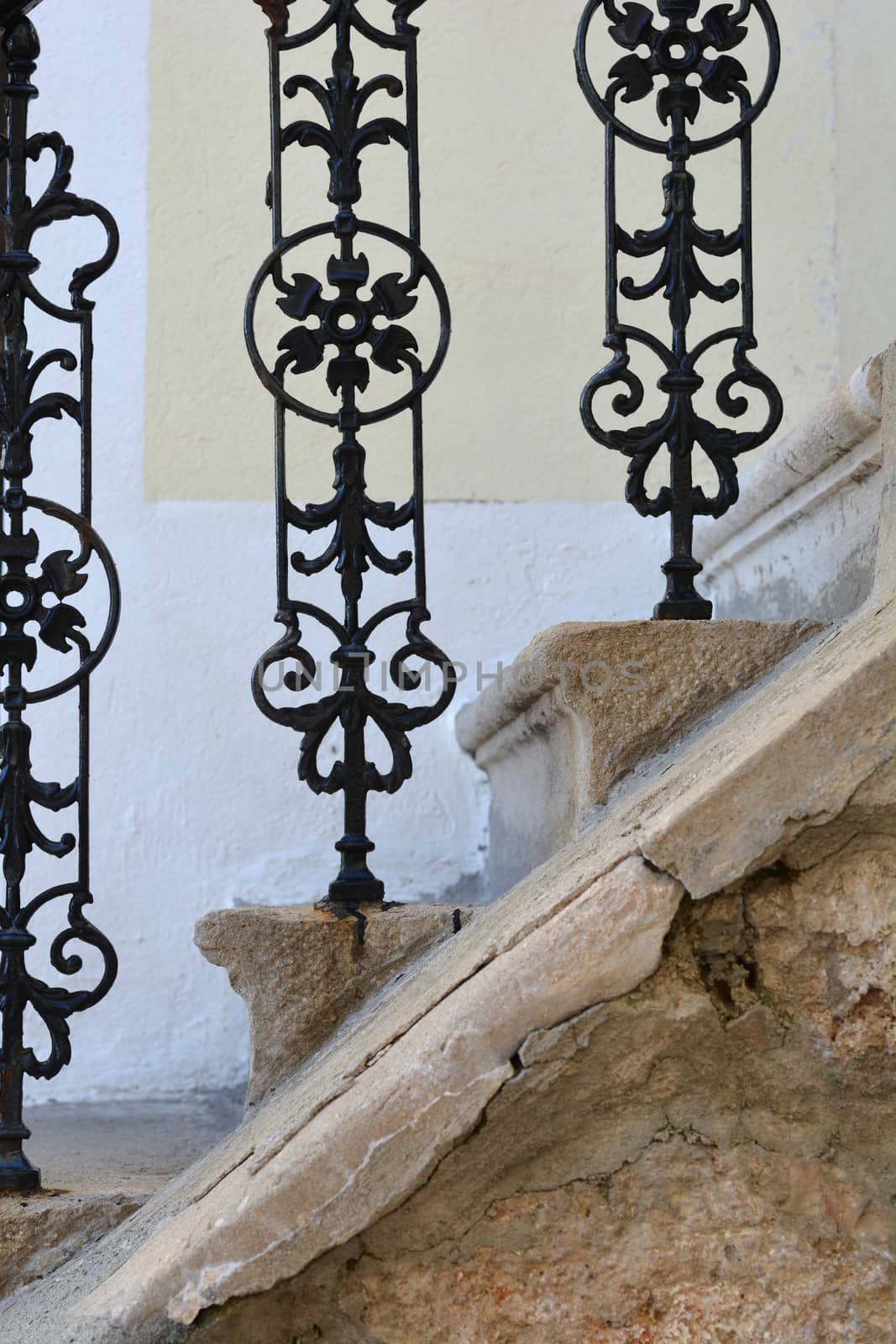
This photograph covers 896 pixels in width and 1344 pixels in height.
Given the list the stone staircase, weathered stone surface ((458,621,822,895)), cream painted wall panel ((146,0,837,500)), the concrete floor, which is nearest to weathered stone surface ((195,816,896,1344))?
the stone staircase

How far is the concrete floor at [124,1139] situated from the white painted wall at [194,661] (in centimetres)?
7

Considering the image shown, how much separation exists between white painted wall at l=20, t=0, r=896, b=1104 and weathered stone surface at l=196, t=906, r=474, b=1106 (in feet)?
4.00

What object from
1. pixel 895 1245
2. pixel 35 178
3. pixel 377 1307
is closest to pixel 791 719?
pixel 895 1245

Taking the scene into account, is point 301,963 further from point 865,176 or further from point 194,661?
point 865,176

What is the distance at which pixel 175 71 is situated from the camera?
9.64 feet

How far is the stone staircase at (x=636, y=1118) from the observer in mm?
1184

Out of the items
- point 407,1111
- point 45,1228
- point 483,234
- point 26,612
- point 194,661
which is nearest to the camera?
point 407,1111

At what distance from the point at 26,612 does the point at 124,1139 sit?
1093mm

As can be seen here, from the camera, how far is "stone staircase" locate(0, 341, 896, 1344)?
118 cm

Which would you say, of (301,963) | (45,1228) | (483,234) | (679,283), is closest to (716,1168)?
(301,963)

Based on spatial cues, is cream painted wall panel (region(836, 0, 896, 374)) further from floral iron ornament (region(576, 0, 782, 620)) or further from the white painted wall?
floral iron ornament (region(576, 0, 782, 620))

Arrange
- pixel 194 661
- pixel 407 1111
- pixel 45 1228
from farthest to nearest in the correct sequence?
1. pixel 194 661
2. pixel 45 1228
3. pixel 407 1111

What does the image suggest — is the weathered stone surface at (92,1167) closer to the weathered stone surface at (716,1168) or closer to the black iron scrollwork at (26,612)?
the black iron scrollwork at (26,612)

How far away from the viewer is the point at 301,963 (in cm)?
156
